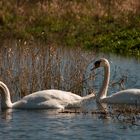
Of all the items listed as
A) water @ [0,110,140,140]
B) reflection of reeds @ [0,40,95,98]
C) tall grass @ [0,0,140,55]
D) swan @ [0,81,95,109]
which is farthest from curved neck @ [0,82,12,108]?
tall grass @ [0,0,140,55]

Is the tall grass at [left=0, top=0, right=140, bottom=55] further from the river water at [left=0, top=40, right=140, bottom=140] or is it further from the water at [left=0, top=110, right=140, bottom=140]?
the water at [left=0, top=110, right=140, bottom=140]

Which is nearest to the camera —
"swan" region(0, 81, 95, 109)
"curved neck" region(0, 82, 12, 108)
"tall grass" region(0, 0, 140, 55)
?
"swan" region(0, 81, 95, 109)

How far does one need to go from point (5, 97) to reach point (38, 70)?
51.2 inches

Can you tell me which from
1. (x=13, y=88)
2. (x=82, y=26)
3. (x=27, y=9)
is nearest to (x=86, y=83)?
(x=13, y=88)

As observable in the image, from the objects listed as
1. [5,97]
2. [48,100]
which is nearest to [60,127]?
[48,100]

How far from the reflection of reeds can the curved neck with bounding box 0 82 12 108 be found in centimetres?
79

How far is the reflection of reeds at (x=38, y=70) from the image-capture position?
18.0 metres

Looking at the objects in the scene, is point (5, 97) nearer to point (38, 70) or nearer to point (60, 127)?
point (38, 70)

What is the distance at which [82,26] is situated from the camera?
36.6 metres

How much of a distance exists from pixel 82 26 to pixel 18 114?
20.4m

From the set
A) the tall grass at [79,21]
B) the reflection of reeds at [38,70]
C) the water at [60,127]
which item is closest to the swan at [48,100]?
the water at [60,127]

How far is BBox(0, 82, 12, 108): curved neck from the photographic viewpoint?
56.2 ft

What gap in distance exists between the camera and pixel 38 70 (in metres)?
18.2

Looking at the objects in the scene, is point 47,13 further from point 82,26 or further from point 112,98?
point 112,98
